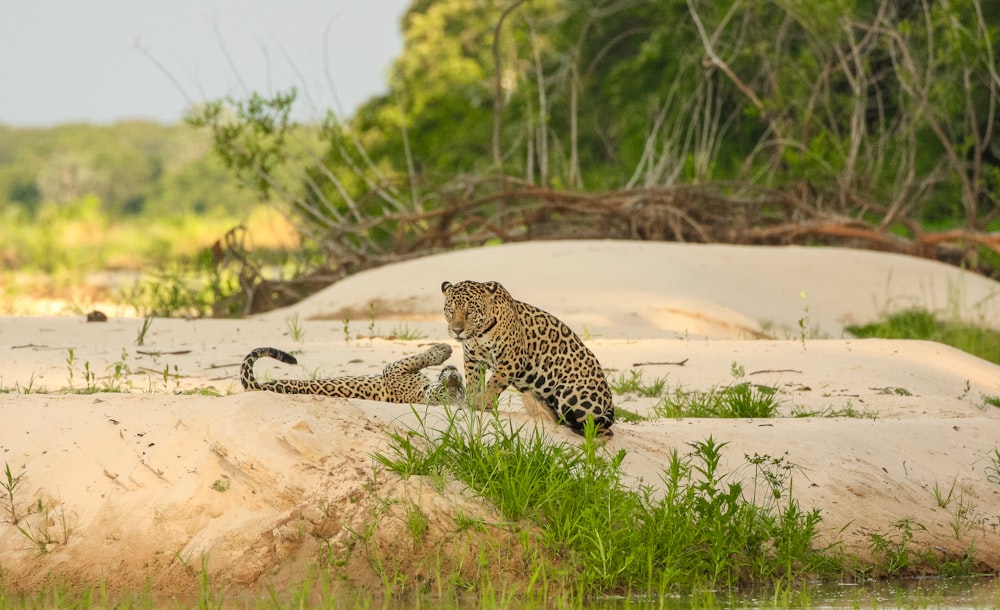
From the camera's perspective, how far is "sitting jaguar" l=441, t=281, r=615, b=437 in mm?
5797

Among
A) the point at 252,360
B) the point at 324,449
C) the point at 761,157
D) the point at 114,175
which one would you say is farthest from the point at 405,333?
the point at 114,175

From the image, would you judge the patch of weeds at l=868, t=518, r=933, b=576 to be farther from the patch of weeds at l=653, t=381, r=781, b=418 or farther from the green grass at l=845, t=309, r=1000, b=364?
the green grass at l=845, t=309, r=1000, b=364

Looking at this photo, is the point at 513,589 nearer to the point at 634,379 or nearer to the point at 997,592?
the point at 997,592

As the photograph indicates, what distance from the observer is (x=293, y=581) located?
5.24 meters

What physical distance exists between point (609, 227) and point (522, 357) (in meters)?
9.74

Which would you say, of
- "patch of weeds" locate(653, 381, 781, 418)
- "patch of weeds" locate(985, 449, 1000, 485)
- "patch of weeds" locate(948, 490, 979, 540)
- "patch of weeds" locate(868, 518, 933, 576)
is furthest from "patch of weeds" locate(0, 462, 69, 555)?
"patch of weeds" locate(985, 449, 1000, 485)

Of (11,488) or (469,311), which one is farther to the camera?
(469,311)

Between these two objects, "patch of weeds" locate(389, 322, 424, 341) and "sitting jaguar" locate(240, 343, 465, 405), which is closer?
"sitting jaguar" locate(240, 343, 465, 405)

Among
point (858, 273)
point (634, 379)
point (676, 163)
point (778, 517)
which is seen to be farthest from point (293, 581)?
point (676, 163)

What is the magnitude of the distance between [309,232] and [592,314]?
18.0 ft

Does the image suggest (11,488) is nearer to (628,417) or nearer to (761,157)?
(628,417)

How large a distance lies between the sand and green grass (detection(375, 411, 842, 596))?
0.40 ft

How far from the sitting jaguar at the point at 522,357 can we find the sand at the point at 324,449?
0.17 meters

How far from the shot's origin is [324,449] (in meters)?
5.52
